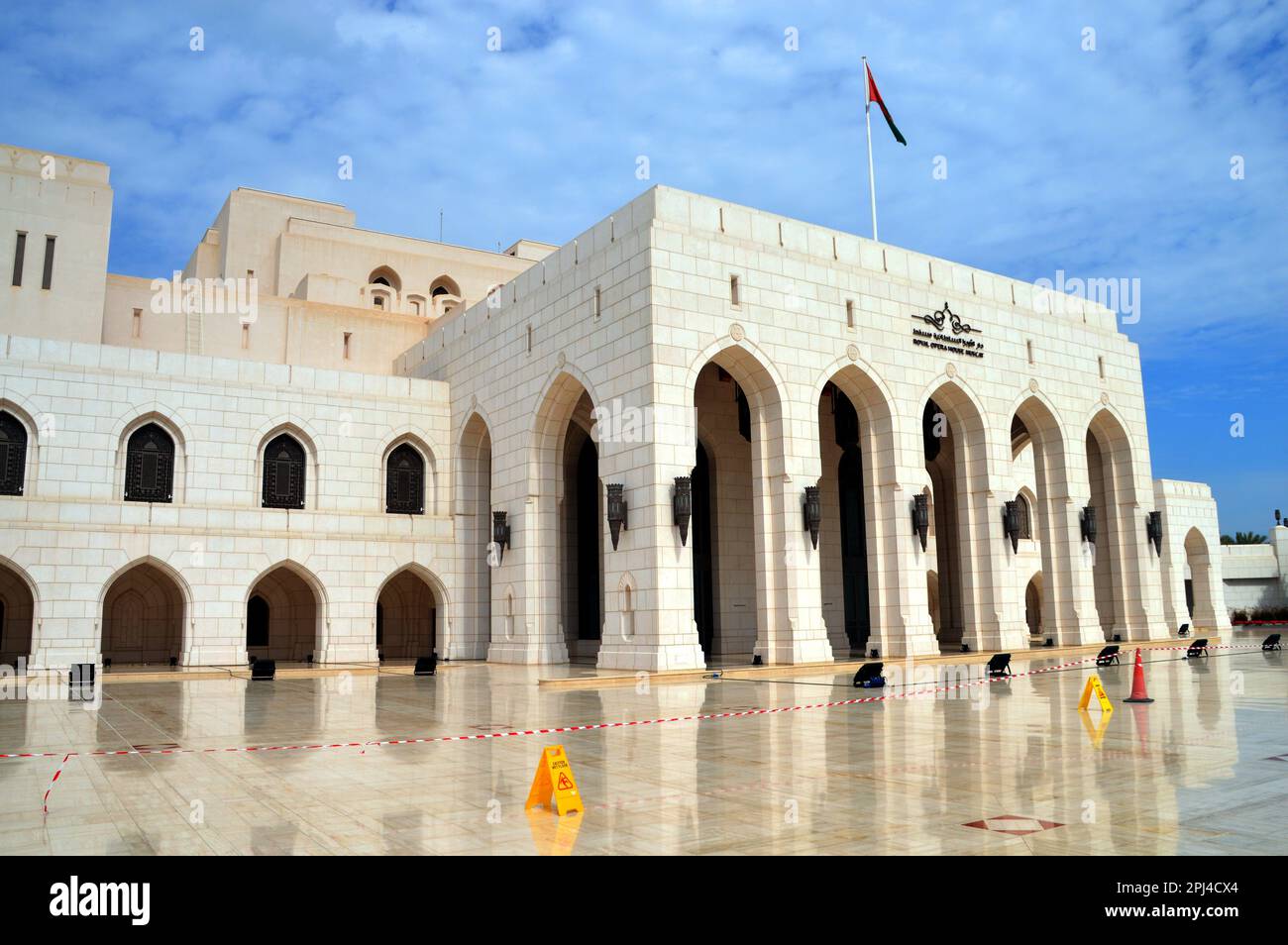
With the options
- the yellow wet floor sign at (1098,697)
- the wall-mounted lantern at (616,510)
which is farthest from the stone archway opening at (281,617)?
the yellow wet floor sign at (1098,697)

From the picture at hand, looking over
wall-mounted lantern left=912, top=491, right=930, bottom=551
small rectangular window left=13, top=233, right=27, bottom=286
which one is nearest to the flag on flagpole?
wall-mounted lantern left=912, top=491, right=930, bottom=551

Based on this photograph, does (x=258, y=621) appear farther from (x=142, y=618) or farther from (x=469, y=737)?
(x=469, y=737)

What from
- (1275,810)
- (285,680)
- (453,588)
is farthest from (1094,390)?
(1275,810)

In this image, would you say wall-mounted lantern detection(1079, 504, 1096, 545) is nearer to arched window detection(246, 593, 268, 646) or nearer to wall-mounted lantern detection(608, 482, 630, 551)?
wall-mounted lantern detection(608, 482, 630, 551)

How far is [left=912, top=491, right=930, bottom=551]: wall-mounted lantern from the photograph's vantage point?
86.6 feet

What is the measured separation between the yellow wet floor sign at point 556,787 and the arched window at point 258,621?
2784 centimetres

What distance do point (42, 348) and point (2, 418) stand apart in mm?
1971

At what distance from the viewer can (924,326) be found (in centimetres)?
→ 2838

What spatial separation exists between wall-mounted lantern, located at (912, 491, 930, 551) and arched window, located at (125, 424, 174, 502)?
19754 mm

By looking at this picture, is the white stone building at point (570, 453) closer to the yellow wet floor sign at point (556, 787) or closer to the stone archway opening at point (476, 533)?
the stone archway opening at point (476, 533)

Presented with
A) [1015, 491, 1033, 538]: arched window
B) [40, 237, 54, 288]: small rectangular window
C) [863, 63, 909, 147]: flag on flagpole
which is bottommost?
[1015, 491, 1033, 538]: arched window

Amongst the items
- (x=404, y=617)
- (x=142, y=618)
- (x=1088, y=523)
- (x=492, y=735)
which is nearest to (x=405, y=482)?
(x=404, y=617)

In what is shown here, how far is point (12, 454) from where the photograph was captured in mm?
24922

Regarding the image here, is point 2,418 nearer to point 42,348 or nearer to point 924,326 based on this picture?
point 42,348
